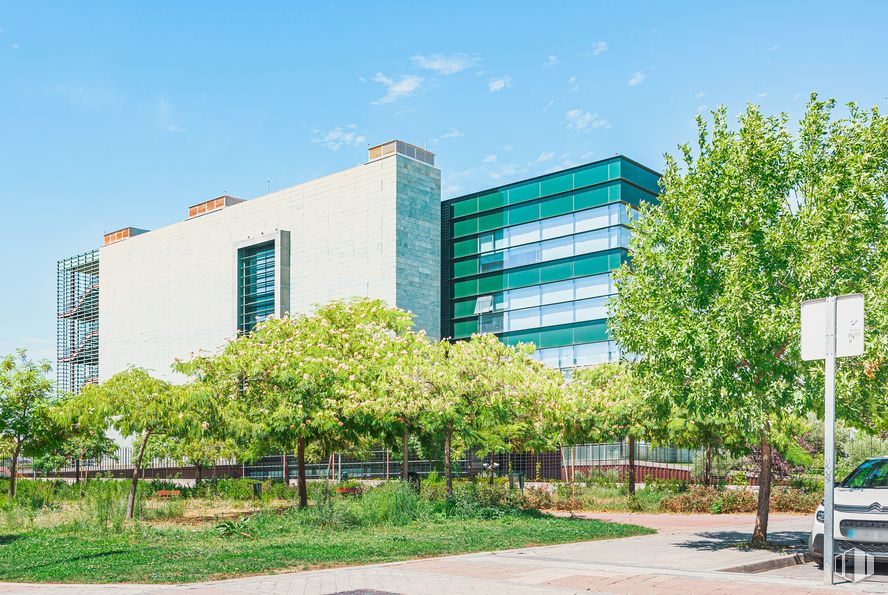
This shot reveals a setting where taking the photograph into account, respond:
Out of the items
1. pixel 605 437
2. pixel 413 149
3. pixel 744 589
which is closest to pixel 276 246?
pixel 413 149

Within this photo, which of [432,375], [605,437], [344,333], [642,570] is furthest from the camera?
[605,437]

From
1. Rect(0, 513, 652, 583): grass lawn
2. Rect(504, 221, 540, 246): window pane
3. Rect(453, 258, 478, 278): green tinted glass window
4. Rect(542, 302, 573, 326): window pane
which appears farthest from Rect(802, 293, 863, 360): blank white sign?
Rect(453, 258, 478, 278): green tinted glass window

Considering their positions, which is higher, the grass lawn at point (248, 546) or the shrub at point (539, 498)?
the grass lawn at point (248, 546)

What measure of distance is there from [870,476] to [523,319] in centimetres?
4983

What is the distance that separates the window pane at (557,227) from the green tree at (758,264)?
45782 millimetres

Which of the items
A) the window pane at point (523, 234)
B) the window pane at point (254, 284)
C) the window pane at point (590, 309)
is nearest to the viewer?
the window pane at point (590, 309)

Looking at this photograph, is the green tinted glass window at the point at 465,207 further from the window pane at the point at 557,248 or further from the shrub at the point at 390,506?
the shrub at the point at 390,506

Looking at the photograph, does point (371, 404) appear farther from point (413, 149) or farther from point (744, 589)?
point (413, 149)

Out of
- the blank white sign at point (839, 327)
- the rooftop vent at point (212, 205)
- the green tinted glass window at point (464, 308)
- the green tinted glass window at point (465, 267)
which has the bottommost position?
the blank white sign at point (839, 327)

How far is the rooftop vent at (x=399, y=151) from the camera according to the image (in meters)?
63.6

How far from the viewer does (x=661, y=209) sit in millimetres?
15711

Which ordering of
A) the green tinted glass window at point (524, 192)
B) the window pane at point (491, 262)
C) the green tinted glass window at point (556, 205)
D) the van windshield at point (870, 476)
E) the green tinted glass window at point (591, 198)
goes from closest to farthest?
the van windshield at point (870, 476)
the green tinted glass window at point (591, 198)
the green tinted glass window at point (556, 205)
the green tinted glass window at point (524, 192)
the window pane at point (491, 262)

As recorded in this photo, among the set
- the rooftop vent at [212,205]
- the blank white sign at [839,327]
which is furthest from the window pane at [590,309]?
the blank white sign at [839,327]

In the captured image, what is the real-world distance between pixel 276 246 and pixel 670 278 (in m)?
56.4
